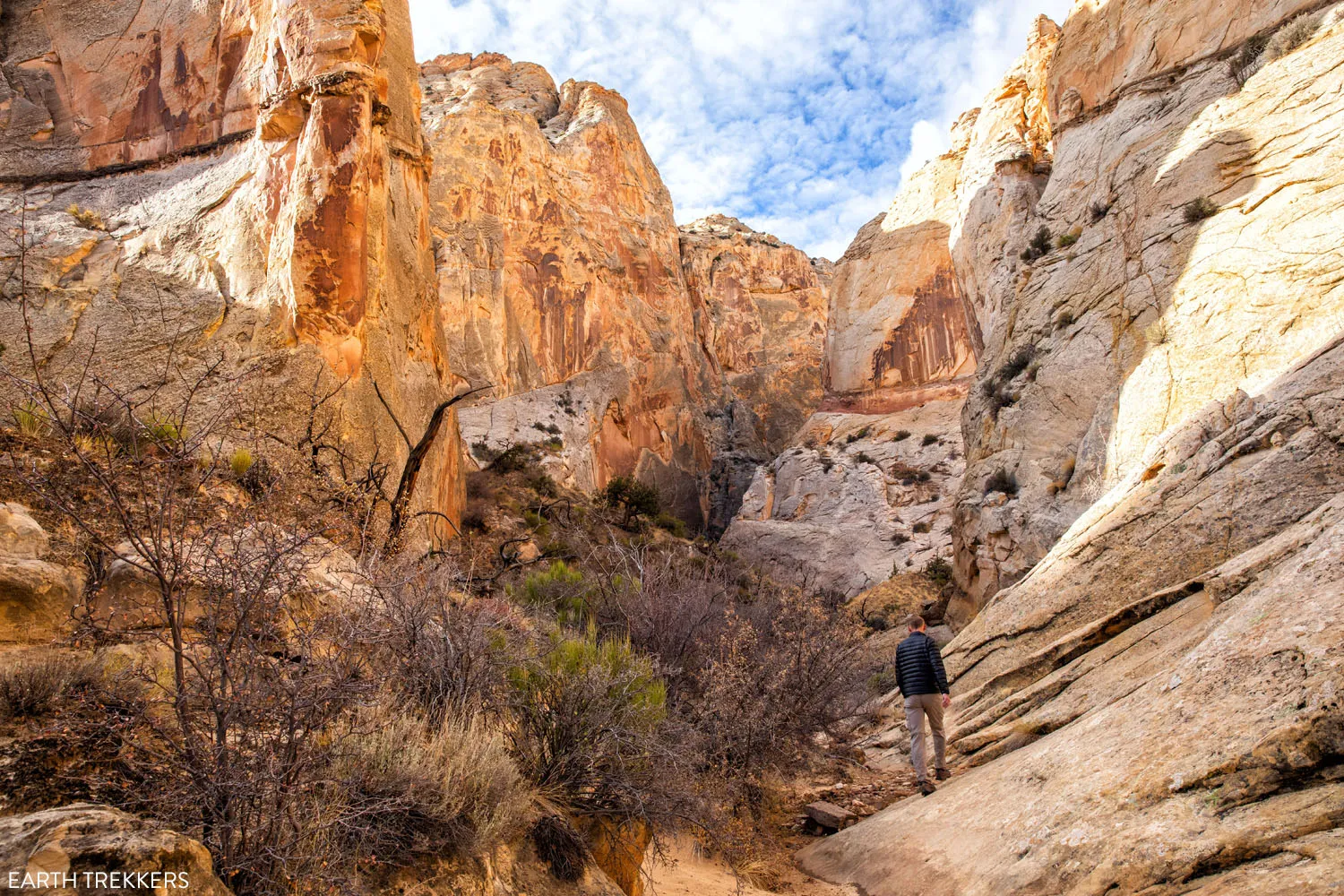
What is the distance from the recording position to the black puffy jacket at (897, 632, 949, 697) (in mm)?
7047

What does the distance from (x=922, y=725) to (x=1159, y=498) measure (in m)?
4.07

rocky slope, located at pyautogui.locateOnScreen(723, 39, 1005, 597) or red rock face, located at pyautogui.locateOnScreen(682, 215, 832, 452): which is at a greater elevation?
red rock face, located at pyautogui.locateOnScreen(682, 215, 832, 452)

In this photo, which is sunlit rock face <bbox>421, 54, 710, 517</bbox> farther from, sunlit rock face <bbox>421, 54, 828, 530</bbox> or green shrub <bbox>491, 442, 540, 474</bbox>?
green shrub <bbox>491, 442, 540, 474</bbox>

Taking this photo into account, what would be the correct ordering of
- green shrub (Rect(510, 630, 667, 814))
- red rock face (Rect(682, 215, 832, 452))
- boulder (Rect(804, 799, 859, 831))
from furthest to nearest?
red rock face (Rect(682, 215, 832, 452)), boulder (Rect(804, 799, 859, 831)), green shrub (Rect(510, 630, 667, 814))

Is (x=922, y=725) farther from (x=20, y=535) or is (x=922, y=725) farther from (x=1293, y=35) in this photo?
(x=1293, y=35)

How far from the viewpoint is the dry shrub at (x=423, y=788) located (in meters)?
3.27

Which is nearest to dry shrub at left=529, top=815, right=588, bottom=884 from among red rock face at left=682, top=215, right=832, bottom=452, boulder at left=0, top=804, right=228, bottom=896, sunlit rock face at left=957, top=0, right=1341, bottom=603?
boulder at left=0, top=804, right=228, bottom=896

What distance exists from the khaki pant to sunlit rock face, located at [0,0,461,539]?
23.1 feet

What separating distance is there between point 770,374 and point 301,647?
4494cm

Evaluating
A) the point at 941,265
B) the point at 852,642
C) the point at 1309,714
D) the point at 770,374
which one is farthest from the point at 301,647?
the point at 770,374

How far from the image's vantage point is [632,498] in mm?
27438

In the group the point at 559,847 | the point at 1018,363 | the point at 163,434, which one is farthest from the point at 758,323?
the point at 559,847

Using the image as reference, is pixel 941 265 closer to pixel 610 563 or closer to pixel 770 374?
pixel 770 374

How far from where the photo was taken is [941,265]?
34.6 meters
